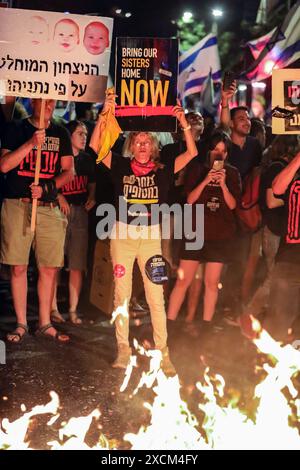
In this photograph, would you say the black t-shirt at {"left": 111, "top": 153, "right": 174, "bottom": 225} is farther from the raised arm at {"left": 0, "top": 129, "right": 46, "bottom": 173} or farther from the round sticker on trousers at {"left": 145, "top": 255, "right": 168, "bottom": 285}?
the raised arm at {"left": 0, "top": 129, "right": 46, "bottom": 173}

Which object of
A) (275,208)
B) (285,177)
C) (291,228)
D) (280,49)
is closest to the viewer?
(285,177)

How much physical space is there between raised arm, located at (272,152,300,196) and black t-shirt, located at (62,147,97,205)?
2749 millimetres

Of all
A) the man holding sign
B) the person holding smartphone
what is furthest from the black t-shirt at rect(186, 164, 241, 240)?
the man holding sign

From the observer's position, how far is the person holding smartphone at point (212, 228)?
23.9ft

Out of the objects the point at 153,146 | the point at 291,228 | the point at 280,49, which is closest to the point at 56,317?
the point at 153,146

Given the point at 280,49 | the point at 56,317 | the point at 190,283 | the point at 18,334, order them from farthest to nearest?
the point at 280,49 < the point at 56,317 < the point at 190,283 < the point at 18,334

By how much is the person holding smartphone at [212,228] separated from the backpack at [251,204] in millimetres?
416

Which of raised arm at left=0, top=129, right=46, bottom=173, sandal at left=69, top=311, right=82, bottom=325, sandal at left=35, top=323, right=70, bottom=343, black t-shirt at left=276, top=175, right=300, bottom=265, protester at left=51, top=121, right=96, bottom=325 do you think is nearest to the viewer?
Answer: black t-shirt at left=276, top=175, right=300, bottom=265

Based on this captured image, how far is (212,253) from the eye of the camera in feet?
24.1

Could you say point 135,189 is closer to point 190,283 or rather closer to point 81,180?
point 190,283

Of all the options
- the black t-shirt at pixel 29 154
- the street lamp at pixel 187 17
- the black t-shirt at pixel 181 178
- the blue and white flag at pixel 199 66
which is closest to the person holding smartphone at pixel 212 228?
the black t-shirt at pixel 181 178

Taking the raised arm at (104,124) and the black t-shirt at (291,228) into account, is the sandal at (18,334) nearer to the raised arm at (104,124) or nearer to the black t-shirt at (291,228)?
the raised arm at (104,124)

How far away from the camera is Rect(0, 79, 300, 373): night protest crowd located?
6066 millimetres

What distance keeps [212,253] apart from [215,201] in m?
0.50
